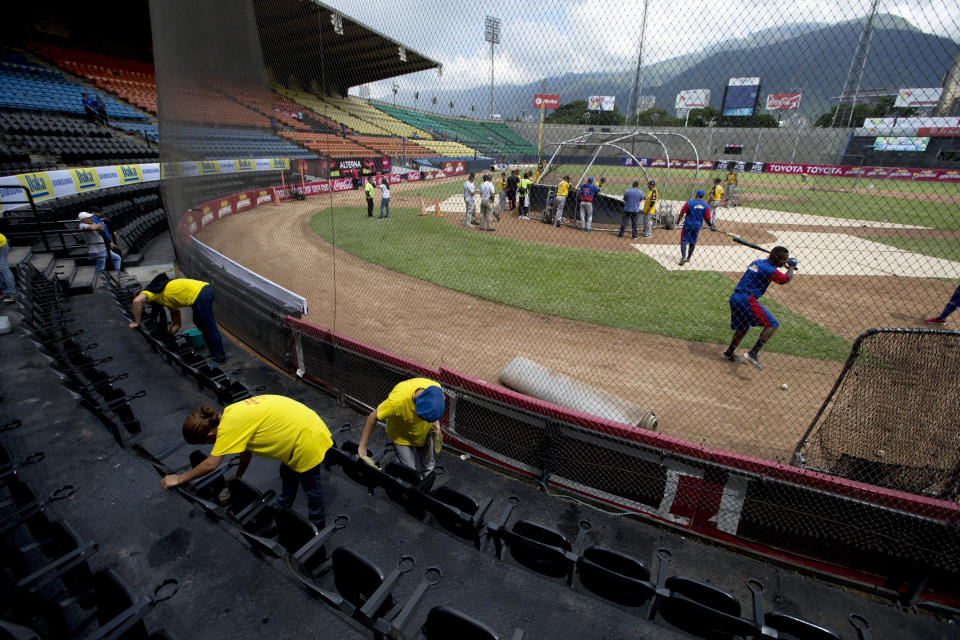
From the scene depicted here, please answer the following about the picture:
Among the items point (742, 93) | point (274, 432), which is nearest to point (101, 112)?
point (274, 432)

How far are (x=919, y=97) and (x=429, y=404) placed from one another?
543 cm

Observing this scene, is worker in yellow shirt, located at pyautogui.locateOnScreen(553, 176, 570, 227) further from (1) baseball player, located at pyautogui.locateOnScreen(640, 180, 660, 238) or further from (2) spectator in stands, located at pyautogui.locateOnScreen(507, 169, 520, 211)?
(2) spectator in stands, located at pyautogui.locateOnScreen(507, 169, 520, 211)

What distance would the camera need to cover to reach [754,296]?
20.8ft

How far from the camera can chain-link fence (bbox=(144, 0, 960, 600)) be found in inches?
139

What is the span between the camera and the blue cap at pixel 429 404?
351 centimetres

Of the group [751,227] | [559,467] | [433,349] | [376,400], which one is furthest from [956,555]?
[751,227]

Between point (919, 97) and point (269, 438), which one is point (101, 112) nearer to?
point (269, 438)

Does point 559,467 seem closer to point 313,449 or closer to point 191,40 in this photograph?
point 313,449

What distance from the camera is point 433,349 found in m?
6.91

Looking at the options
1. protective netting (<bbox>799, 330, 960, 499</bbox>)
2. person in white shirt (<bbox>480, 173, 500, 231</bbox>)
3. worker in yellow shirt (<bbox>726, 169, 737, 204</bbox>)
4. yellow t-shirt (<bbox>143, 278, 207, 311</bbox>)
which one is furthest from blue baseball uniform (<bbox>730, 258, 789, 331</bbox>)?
worker in yellow shirt (<bbox>726, 169, 737, 204</bbox>)

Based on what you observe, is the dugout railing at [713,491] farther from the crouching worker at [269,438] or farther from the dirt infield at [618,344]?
the crouching worker at [269,438]

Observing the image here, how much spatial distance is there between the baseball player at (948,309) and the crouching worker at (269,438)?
10.4m

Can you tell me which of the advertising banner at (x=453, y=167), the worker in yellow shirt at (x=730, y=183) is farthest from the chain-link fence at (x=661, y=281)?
the advertising banner at (x=453, y=167)

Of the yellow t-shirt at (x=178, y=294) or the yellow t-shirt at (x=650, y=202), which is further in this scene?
the yellow t-shirt at (x=650, y=202)
